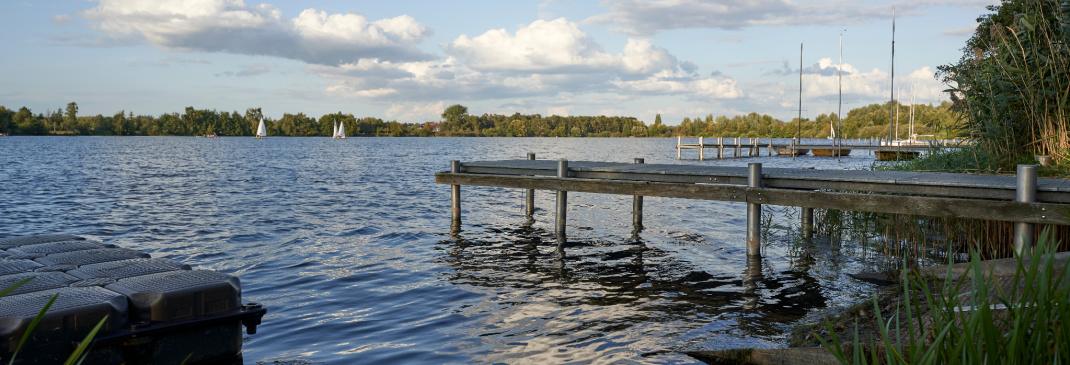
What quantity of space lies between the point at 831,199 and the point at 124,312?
8.22 meters

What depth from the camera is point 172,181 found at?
106 feet

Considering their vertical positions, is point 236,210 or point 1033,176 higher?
point 1033,176

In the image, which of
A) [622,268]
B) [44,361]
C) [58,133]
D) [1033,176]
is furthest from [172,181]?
[58,133]

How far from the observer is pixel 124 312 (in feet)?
17.1

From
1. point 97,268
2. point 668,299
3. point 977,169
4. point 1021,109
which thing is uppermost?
point 1021,109

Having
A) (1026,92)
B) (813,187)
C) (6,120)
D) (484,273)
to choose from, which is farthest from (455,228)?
(6,120)

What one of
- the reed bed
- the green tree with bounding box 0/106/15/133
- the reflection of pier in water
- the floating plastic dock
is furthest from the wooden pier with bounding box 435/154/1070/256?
the green tree with bounding box 0/106/15/133

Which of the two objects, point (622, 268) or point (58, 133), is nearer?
point (622, 268)

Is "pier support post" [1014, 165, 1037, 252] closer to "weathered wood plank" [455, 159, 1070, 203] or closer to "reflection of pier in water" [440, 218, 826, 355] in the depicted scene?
"weathered wood plank" [455, 159, 1070, 203]

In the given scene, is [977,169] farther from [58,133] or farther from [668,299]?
[58,133]

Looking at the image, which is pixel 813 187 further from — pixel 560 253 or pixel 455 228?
pixel 455 228

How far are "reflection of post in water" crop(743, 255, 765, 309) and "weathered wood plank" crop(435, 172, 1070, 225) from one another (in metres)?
1.06

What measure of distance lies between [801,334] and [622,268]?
4399mm

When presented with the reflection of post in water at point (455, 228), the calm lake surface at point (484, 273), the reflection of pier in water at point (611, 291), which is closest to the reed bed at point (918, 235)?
the calm lake surface at point (484, 273)
